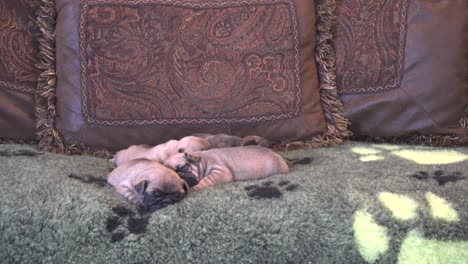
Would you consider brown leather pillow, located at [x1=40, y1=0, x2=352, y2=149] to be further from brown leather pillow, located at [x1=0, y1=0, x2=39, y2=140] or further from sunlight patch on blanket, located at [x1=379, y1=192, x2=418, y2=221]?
sunlight patch on blanket, located at [x1=379, y1=192, x2=418, y2=221]

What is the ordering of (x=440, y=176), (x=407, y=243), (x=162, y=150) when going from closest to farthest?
(x=407, y=243), (x=440, y=176), (x=162, y=150)

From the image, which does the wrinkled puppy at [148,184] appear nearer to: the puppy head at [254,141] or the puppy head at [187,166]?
the puppy head at [187,166]

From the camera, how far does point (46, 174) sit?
1143 millimetres

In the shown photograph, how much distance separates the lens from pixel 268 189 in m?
1.09

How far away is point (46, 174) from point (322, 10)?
0.94 metres

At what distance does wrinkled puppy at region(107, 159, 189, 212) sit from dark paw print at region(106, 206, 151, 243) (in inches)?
1.5

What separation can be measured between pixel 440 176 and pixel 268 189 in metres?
0.40

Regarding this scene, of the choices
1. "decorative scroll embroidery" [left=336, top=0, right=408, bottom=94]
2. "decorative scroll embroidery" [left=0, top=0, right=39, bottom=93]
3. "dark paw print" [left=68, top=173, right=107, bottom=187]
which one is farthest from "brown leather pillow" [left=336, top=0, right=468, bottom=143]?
"decorative scroll embroidery" [left=0, top=0, right=39, bottom=93]

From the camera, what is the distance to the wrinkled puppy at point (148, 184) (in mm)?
1018

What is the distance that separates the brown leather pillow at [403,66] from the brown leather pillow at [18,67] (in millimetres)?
927

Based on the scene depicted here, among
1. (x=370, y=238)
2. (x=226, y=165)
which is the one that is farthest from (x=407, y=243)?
(x=226, y=165)

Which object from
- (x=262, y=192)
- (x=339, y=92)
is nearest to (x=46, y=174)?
(x=262, y=192)

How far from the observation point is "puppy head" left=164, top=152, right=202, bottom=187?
1.18 metres

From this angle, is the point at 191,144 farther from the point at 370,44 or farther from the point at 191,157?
the point at 370,44
